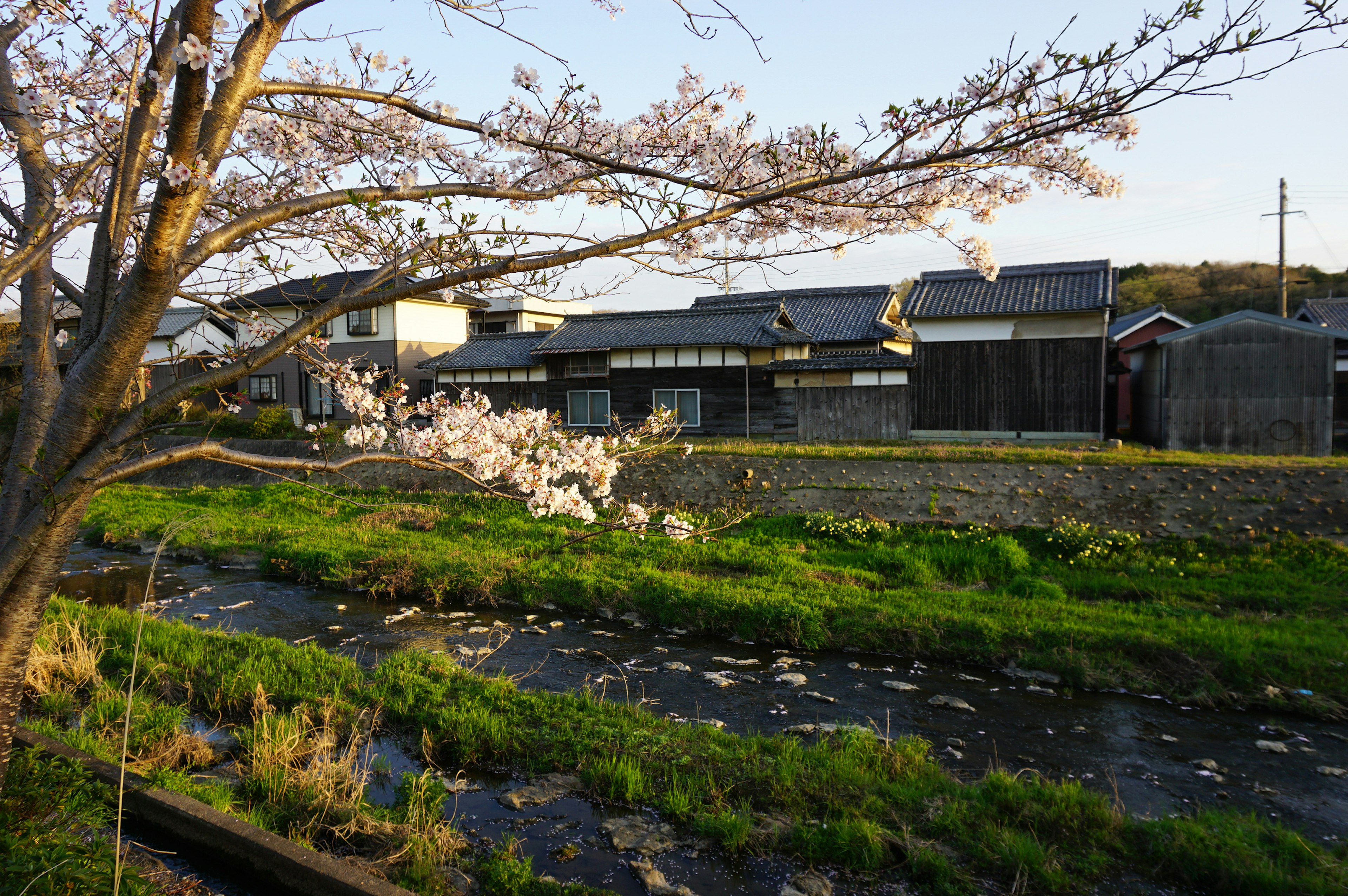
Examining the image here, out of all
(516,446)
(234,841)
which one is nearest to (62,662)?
(234,841)

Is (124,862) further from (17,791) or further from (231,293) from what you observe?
(231,293)

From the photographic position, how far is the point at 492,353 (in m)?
26.1

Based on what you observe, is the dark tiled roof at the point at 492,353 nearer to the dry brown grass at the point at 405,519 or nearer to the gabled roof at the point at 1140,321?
the dry brown grass at the point at 405,519

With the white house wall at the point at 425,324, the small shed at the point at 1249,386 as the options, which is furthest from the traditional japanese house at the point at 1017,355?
the white house wall at the point at 425,324

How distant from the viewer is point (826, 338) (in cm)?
2369

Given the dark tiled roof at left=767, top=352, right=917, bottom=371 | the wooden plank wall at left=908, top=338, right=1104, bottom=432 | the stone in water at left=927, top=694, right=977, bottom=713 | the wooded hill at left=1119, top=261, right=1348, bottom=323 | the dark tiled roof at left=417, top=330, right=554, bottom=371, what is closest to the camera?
the stone in water at left=927, top=694, right=977, bottom=713

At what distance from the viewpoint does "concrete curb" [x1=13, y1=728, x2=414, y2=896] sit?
3766 mm

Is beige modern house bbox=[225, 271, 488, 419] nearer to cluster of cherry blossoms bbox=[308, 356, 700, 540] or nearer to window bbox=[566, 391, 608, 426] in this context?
window bbox=[566, 391, 608, 426]

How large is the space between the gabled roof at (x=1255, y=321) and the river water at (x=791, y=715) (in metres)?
12.6

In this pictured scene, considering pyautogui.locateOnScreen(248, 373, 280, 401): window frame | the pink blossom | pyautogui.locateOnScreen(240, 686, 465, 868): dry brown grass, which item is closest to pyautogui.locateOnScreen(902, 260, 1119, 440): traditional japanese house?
pyautogui.locateOnScreen(240, 686, 465, 868): dry brown grass

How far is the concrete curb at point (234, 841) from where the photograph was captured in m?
3.77

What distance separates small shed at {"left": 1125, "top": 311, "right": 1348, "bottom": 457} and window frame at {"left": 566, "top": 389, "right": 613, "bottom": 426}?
572 inches

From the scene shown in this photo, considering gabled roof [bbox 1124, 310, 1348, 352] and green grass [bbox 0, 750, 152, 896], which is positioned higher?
gabled roof [bbox 1124, 310, 1348, 352]

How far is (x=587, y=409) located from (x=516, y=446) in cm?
1940
